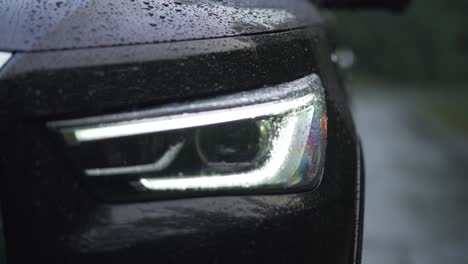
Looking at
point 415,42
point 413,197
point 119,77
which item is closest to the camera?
point 119,77

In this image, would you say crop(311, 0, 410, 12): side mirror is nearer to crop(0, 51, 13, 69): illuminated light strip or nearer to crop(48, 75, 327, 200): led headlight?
crop(48, 75, 327, 200): led headlight

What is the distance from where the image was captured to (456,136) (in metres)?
9.03

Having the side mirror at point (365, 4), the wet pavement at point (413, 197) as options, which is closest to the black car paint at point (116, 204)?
the wet pavement at point (413, 197)

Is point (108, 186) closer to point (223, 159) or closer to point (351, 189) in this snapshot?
point (223, 159)

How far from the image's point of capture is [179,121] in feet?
4.63

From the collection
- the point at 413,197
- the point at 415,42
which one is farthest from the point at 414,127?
the point at 415,42

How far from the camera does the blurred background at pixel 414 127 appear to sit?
4.57m

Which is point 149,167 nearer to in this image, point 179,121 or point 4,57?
point 179,121

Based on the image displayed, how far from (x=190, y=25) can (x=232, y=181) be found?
Answer: 33 cm

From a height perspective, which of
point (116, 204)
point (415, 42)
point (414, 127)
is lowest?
point (415, 42)

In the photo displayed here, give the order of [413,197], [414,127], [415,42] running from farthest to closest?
[415,42] → [414,127] → [413,197]

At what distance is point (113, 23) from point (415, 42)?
53.3 ft

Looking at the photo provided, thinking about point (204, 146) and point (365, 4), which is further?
point (365, 4)

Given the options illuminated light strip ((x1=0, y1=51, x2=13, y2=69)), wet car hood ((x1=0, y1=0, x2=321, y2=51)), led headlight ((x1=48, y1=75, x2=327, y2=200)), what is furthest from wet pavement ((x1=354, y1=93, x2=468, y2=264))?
illuminated light strip ((x1=0, y1=51, x2=13, y2=69))
